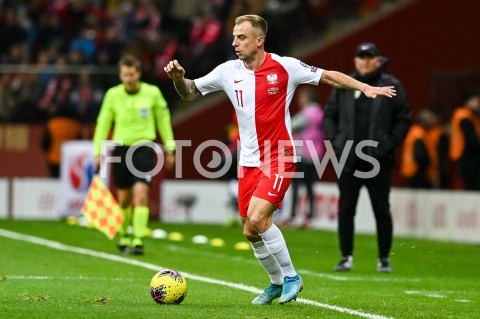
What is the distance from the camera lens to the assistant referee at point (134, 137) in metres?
14.7

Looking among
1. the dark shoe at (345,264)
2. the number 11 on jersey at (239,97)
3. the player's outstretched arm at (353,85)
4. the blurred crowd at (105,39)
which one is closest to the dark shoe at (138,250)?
the dark shoe at (345,264)

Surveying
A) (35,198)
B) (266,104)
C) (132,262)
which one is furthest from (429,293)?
(35,198)

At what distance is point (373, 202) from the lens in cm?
1310

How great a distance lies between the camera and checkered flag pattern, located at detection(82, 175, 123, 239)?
1525cm

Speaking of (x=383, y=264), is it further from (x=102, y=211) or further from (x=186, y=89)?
(x=186, y=89)

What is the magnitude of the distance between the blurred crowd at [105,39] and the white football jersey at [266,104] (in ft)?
45.0

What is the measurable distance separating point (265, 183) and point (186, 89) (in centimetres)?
99

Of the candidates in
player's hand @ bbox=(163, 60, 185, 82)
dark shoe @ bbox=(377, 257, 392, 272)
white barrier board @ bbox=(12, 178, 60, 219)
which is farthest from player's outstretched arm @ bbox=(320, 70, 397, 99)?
white barrier board @ bbox=(12, 178, 60, 219)

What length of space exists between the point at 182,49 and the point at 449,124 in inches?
236

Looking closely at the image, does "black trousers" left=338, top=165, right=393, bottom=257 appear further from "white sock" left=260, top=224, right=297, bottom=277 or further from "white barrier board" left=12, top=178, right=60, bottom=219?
"white barrier board" left=12, top=178, right=60, bottom=219

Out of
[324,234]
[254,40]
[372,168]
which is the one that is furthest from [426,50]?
[254,40]

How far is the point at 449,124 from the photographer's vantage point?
71.6ft

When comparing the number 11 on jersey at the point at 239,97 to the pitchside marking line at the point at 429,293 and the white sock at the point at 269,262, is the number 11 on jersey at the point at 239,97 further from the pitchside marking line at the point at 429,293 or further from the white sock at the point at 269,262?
the pitchside marking line at the point at 429,293

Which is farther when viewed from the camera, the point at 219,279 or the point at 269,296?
the point at 219,279
